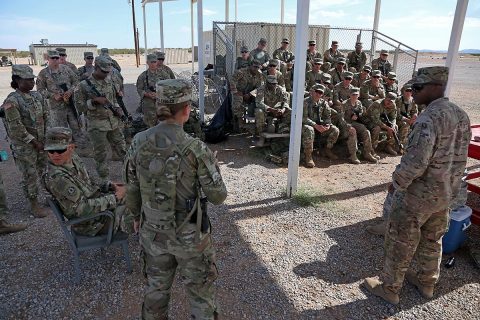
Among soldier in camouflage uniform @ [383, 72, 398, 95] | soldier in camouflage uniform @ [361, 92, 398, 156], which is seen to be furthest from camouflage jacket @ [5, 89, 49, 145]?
soldier in camouflage uniform @ [383, 72, 398, 95]

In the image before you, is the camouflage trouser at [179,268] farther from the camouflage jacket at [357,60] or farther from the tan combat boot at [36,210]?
the camouflage jacket at [357,60]

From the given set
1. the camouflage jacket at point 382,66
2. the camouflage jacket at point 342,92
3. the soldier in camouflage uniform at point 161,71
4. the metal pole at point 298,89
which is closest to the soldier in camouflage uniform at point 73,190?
the metal pole at point 298,89

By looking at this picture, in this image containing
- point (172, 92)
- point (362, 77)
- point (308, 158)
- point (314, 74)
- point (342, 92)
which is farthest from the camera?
point (314, 74)

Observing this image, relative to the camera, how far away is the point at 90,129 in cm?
508

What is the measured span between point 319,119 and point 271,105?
3.83 ft

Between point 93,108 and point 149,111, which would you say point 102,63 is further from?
point 149,111

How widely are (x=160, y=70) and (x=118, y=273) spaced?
16.8 ft

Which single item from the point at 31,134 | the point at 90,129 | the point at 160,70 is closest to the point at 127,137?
the point at 160,70

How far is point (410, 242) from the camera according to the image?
9.13ft

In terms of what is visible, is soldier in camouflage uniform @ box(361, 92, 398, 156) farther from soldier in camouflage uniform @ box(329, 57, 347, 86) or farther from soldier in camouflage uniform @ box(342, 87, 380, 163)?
soldier in camouflage uniform @ box(329, 57, 347, 86)

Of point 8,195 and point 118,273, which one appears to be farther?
point 8,195

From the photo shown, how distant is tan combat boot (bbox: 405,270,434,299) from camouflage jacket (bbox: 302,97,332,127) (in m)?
4.06

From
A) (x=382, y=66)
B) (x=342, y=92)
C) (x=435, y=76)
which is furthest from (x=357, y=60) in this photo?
(x=435, y=76)

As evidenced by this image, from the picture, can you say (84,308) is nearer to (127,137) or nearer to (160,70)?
(127,137)
